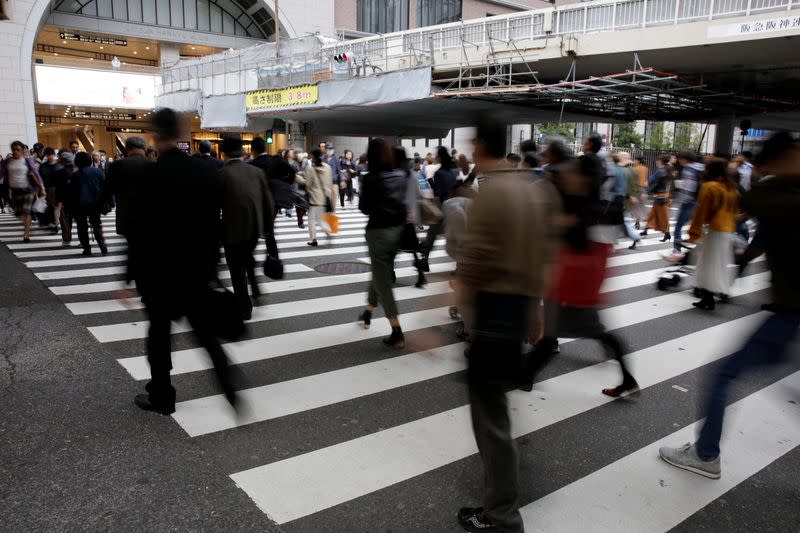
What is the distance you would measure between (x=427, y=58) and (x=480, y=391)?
2184 centimetres

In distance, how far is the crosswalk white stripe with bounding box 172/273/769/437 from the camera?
3982 mm

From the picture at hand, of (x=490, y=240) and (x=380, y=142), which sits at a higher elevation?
(x=380, y=142)

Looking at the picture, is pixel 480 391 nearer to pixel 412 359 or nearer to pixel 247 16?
pixel 412 359

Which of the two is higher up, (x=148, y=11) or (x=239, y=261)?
(x=148, y=11)

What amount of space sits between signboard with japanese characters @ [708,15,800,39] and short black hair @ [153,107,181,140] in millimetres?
16393

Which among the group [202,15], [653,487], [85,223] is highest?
[202,15]

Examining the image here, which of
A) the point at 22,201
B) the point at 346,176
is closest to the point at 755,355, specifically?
the point at 22,201

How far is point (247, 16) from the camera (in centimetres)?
4162

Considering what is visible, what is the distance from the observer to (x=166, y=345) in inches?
152

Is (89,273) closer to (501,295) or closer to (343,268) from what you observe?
(343,268)

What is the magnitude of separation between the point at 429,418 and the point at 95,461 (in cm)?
221

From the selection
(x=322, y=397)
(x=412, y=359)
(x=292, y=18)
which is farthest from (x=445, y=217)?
(x=292, y=18)

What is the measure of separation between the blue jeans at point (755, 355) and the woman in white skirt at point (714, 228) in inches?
151

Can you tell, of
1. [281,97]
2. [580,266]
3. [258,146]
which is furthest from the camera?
[281,97]
